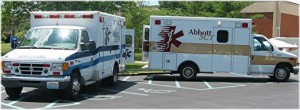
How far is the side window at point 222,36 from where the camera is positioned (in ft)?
56.1

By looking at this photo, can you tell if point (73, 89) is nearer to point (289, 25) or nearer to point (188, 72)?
point (188, 72)

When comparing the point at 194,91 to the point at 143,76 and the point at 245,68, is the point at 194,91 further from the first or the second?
the point at 143,76

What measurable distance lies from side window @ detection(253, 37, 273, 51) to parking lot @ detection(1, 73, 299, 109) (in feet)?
4.31

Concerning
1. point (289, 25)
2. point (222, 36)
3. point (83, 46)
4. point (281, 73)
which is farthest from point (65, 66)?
point (289, 25)

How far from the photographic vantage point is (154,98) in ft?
40.4

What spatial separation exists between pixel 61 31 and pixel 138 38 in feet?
63.1

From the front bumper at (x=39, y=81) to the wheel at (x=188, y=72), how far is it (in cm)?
685

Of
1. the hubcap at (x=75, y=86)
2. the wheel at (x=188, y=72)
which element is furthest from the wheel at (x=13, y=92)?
the wheel at (x=188, y=72)

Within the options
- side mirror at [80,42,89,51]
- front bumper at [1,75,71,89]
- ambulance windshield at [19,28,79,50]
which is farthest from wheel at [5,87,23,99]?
side mirror at [80,42,89,51]

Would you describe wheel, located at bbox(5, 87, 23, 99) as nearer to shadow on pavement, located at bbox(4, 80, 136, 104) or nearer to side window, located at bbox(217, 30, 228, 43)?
shadow on pavement, located at bbox(4, 80, 136, 104)

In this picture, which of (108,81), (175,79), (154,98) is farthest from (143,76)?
(154,98)

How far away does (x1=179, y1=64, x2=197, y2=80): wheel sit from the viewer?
17.4 meters

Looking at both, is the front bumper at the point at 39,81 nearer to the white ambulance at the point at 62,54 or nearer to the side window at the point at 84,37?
the white ambulance at the point at 62,54

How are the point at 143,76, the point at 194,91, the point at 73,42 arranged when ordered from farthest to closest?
the point at 143,76 → the point at 194,91 → the point at 73,42
